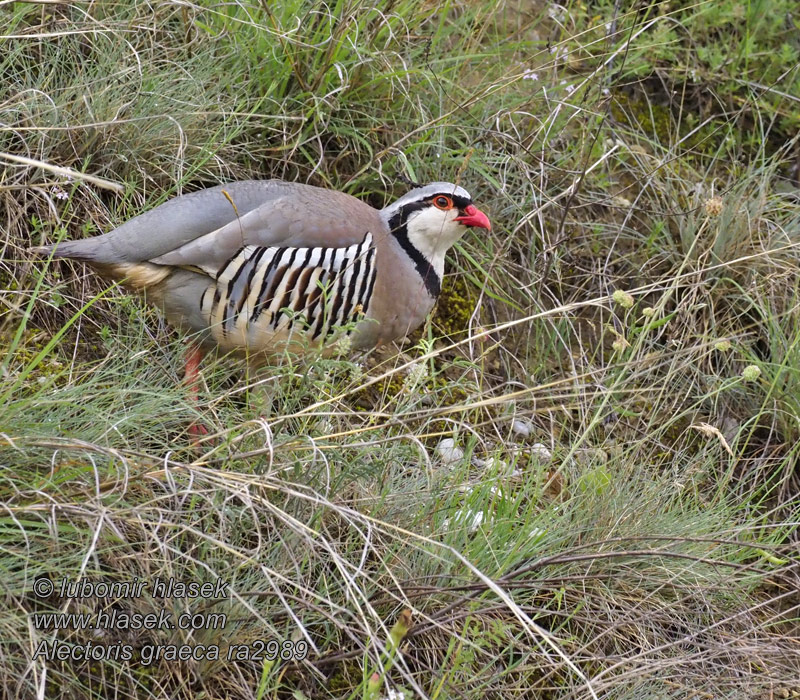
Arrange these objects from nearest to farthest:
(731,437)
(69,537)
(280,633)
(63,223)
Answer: (69,537), (280,633), (63,223), (731,437)

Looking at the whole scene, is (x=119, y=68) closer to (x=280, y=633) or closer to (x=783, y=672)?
(x=280, y=633)

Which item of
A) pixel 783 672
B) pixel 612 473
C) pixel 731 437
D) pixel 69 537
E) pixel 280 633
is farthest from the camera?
pixel 731 437

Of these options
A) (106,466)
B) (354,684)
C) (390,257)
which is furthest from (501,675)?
(390,257)

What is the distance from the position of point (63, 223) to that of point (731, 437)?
113 inches

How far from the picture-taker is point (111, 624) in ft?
8.29

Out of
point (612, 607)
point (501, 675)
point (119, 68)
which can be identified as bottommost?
point (612, 607)

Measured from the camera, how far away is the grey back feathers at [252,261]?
131 inches

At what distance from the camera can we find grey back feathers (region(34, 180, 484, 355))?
3.33 meters

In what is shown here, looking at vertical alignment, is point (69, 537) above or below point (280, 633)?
above

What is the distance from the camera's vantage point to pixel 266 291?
3.49 m

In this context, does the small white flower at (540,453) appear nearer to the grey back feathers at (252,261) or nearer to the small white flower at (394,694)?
the grey back feathers at (252,261)

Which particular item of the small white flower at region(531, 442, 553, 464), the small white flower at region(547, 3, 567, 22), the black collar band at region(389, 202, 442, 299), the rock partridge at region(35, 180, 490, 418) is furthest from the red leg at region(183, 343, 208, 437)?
the small white flower at region(547, 3, 567, 22)


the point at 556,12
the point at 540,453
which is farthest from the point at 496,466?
the point at 556,12

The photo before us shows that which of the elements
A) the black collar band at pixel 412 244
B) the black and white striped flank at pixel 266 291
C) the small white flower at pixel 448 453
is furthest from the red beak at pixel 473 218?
the small white flower at pixel 448 453
